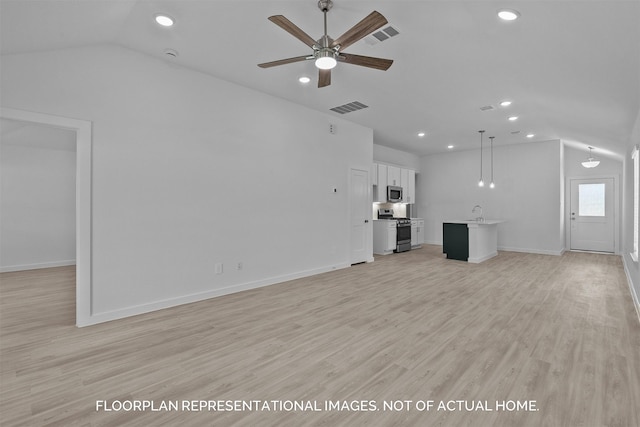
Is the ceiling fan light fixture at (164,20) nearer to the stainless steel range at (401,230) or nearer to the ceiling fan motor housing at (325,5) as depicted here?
the ceiling fan motor housing at (325,5)

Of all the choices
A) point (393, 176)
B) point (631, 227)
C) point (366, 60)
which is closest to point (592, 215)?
point (631, 227)

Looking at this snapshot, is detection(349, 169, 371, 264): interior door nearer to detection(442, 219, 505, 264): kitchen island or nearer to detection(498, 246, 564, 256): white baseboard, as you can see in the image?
detection(442, 219, 505, 264): kitchen island

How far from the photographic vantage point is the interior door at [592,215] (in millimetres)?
8469

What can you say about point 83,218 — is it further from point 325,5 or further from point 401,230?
point 401,230

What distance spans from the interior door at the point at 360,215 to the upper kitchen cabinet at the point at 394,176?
1806mm

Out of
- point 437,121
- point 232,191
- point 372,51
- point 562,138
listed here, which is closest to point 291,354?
point 232,191

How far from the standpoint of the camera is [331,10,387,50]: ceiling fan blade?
7.64ft

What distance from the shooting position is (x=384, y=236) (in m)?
8.14

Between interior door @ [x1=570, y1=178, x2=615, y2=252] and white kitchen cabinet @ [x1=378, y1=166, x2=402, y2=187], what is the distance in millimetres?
5107

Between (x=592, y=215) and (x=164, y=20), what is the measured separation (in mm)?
11113

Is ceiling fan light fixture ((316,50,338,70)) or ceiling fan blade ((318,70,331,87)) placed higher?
ceiling fan blade ((318,70,331,87))

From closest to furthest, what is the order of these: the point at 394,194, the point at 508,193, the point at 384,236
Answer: the point at 384,236 < the point at 394,194 < the point at 508,193

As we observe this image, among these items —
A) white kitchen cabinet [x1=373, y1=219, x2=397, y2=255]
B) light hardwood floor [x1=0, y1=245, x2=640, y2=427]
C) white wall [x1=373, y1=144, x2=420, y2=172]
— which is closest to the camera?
light hardwood floor [x1=0, y1=245, x2=640, y2=427]

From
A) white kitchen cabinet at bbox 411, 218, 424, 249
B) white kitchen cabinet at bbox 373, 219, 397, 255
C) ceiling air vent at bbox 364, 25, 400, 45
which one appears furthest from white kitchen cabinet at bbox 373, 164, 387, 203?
ceiling air vent at bbox 364, 25, 400, 45
